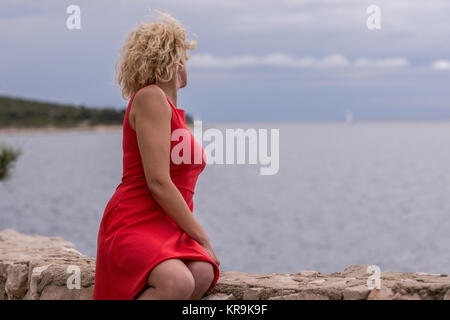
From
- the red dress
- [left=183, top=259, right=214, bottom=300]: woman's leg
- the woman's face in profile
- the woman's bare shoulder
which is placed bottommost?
[left=183, top=259, right=214, bottom=300]: woman's leg

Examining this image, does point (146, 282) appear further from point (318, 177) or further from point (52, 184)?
point (318, 177)

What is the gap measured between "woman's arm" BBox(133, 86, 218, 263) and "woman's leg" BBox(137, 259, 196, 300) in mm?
217

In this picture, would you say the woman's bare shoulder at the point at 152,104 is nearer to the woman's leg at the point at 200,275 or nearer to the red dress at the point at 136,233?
the red dress at the point at 136,233

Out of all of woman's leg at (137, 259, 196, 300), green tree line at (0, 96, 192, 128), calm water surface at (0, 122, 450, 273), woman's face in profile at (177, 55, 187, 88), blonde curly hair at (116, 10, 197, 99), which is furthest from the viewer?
green tree line at (0, 96, 192, 128)

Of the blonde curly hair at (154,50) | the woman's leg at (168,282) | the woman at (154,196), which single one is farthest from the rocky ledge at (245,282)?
the blonde curly hair at (154,50)

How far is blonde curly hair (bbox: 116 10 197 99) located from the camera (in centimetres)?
247

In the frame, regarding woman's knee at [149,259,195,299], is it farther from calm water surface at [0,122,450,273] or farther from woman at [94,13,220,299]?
calm water surface at [0,122,450,273]

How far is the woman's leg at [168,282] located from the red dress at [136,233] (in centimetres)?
3

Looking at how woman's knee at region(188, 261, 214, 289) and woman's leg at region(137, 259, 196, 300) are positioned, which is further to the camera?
woman's knee at region(188, 261, 214, 289)

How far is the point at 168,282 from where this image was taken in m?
2.34

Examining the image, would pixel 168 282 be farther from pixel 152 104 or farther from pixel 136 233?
pixel 152 104

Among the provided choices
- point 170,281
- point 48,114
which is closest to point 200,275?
point 170,281

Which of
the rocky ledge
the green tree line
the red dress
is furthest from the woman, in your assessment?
the green tree line

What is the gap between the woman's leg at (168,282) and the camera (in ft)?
7.68
